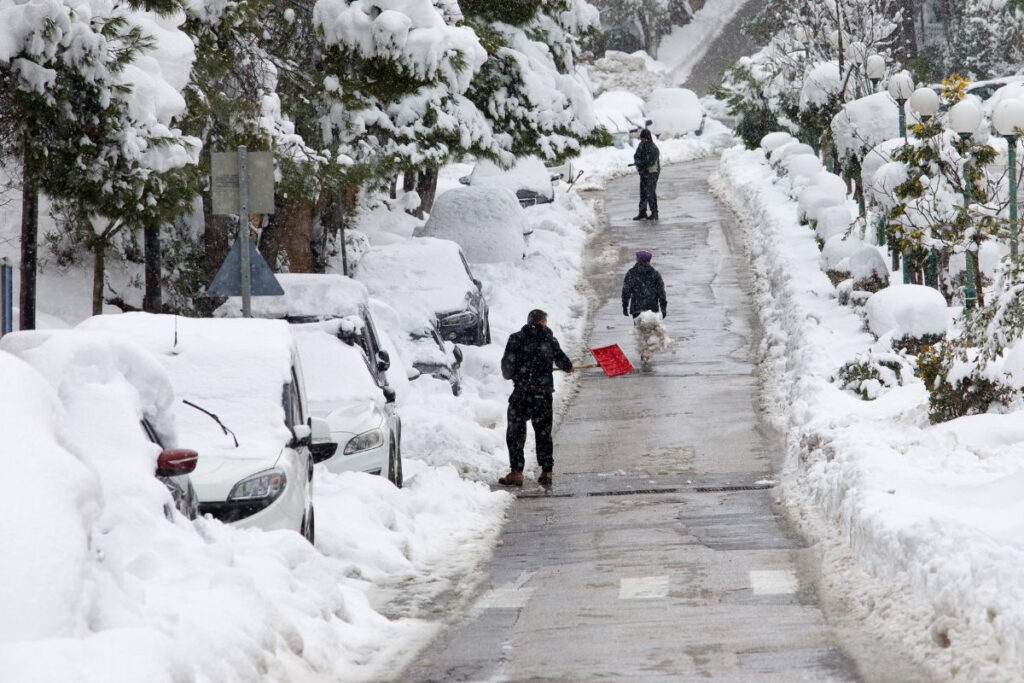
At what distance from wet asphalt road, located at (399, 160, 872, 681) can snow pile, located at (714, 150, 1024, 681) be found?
0.34 m

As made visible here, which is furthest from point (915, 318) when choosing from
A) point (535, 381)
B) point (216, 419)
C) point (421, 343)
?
point (216, 419)

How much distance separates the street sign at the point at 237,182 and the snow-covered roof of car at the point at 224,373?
7.52 ft

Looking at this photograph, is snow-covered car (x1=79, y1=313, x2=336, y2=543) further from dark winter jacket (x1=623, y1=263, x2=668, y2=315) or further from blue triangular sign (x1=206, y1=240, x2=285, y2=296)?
dark winter jacket (x1=623, y1=263, x2=668, y2=315)

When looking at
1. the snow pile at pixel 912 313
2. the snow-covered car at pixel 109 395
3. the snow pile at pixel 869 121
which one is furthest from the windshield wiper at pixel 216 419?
the snow pile at pixel 869 121

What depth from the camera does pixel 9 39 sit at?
37.4 feet

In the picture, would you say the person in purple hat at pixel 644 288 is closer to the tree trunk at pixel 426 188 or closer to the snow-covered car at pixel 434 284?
the snow-covered car at pixel 434 284

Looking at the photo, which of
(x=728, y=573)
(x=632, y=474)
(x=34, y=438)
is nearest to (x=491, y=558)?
(x=728, y=573)

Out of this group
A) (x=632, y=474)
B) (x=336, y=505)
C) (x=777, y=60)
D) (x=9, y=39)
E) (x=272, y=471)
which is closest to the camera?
(x=272, y=471)

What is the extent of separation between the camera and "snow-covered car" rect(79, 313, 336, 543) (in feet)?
28.9

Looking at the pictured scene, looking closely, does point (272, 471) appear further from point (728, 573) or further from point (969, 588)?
point (969, 588)

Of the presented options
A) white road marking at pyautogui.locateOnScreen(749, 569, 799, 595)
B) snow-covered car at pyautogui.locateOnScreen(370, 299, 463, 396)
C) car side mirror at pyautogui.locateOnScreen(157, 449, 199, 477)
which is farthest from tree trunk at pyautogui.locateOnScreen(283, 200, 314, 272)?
car side mirror at pyautogui.locateOnScreen(157, 449, 199, 477)

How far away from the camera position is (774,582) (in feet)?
30.3

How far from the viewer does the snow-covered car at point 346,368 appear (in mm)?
11727

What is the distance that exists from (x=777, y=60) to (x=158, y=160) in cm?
3314
